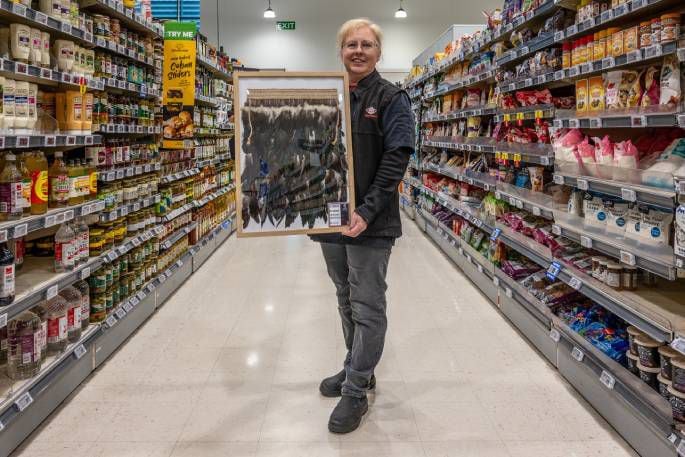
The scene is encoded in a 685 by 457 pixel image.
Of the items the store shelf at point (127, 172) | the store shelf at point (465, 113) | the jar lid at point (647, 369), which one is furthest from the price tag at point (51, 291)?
the store shelf at point (465, 113)

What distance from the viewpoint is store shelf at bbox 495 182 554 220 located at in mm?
3357

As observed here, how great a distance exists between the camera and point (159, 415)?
8.29 feet

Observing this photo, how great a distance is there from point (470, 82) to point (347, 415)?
3.68 metres

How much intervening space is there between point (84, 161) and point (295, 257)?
10.4 feet

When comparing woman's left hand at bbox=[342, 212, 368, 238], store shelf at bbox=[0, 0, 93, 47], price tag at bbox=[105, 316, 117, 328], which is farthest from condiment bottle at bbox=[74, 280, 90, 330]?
woman's left hand at bbox=[342, 212, 368, 238]

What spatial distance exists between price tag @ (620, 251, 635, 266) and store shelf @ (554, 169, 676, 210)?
0.76ft

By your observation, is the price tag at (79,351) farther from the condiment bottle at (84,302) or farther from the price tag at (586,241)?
the price tag at (586,241)

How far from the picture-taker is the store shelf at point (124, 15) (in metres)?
3.17

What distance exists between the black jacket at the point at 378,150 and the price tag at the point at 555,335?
1265 millimetres

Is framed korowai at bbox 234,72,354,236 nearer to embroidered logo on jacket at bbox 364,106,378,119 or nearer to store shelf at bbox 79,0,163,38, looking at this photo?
embroidered logo on jacket at bbox 364,106,378,119

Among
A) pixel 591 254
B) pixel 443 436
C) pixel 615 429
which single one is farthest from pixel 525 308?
pixel 443 436

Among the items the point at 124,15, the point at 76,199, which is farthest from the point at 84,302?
the point at 124,15

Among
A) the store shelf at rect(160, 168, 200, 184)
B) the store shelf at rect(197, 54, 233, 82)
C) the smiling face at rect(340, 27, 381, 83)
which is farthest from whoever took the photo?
the store shelf at rect(197, 54, 233, 82)

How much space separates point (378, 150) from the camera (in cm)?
225
